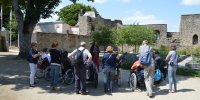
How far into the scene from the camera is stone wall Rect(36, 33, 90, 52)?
145 ft

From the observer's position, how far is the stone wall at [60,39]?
145ft

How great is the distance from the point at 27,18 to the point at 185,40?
38366 mm

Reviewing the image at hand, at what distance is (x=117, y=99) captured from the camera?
42.3 ft

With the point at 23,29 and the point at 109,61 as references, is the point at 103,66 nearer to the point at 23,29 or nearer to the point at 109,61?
the point at 109,61

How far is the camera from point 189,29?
60188mm

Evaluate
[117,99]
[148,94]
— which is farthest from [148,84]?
[117,99]

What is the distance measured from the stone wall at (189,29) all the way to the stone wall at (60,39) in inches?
598

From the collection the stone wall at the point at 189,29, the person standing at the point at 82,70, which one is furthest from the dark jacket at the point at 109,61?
the stone wall at the point at 189,29

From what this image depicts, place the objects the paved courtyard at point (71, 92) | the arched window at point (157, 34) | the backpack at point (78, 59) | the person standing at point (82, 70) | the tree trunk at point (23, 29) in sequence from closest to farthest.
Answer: the paved courtyard at point (71, 92)
the backpack at point (78, 59)
the person standing at point (82, 70)
the tree trunk at point (23, 29)
the arched window at point (157, 34)

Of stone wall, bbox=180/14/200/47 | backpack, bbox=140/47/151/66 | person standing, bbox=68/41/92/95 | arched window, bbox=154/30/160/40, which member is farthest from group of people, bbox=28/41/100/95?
stone wall, bbox=180/14/200/47

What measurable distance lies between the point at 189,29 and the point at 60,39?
21.7m

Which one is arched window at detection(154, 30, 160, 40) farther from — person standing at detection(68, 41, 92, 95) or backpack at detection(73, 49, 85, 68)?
backpack at detection(73, 49, 85, 68)

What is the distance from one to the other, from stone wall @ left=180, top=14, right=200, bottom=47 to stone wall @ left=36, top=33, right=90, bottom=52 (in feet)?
49.8

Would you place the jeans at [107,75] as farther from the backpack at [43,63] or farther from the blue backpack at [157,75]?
the backpack at [43,63]
